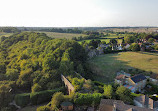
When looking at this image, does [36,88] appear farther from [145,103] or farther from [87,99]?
[145,103]

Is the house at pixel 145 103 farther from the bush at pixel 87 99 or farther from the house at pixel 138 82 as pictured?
the house at pixel 138 82

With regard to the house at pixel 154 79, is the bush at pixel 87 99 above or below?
above

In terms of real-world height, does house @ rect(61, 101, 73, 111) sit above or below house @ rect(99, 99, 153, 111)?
below

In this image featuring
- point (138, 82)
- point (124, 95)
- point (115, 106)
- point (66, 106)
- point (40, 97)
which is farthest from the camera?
point (138, 82)

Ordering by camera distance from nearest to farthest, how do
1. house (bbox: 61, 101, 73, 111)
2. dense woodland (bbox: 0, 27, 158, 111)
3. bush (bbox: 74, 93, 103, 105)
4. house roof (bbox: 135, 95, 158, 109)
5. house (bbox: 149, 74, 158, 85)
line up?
house (bbox: 61, 101, 73, 111), bush (bbox: 74, 93, 103, 105), dense woodland (bbox: 0, 27, 158, 111), house roof (bbox: 135, 95, 158, 109), house (bbox: 149, 74, 158, 85)

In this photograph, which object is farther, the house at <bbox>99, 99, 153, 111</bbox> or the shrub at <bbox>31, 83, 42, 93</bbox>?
Result: the shrub at <bbox>31, 83, 42, 93</bbox>

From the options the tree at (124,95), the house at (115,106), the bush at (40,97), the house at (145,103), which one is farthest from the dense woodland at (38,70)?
the house at (145,103)

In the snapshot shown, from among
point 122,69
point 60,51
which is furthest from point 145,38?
point 60,51

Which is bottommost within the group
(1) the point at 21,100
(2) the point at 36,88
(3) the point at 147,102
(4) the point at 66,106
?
Result: (1) the point at 21,100

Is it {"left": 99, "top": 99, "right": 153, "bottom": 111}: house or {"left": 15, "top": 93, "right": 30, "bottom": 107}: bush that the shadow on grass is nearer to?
{"left": 99, "top": 99, "right": 153, "bottom": 111}: house

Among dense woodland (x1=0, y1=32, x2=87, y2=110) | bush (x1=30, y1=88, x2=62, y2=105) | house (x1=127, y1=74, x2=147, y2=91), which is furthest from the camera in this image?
house (x1=127, y1=74, x2=147, y2=91)

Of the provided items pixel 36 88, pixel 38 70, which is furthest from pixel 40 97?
pixel 38 70

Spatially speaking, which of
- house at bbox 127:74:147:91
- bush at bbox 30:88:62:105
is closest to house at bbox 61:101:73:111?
bush at bbox 30:88:62:105
